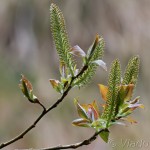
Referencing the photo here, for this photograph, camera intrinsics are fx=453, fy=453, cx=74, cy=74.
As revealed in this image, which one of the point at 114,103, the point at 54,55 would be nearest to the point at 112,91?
the point at 114,103

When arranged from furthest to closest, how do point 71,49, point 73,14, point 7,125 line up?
point 73,14, point 7,125, point 71,49

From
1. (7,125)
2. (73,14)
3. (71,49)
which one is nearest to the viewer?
(71,49)

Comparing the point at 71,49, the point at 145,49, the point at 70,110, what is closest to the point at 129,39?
the point at 145,49

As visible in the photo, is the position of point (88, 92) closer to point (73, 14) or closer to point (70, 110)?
point (70, 110)

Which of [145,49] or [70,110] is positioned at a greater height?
[145,49]

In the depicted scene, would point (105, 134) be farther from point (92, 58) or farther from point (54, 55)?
point (54, 55)

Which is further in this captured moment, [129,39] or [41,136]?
[129,39]
